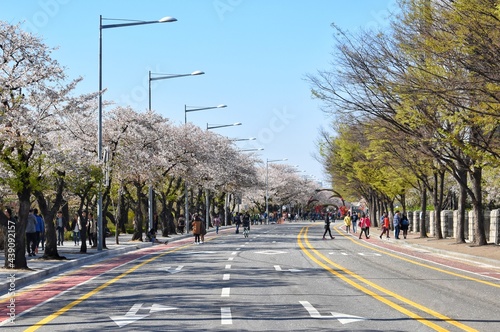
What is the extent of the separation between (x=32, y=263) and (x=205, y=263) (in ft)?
19.8

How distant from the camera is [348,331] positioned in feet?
37.6

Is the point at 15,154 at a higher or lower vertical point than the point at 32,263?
higher

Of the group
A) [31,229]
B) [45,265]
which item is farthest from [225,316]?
[31,229]

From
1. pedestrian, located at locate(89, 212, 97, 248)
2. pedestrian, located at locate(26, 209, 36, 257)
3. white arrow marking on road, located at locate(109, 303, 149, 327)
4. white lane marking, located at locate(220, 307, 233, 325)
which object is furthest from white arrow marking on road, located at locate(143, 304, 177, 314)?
pedestrian, located at locate(89, 212, 97, 248)

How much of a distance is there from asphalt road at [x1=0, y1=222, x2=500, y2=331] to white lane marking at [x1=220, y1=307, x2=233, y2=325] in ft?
0.06

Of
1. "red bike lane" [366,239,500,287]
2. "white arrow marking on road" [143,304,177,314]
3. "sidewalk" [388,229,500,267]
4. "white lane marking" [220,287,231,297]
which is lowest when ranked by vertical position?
"red bike lane" [366,239,500,287]

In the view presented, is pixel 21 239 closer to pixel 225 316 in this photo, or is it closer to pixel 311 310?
pixel 225 316

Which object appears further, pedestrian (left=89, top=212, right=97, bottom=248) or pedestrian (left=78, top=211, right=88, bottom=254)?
pedestrian (left=89, top=212, right=97, bottom=248)

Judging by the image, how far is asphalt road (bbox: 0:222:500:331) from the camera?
41.0ft

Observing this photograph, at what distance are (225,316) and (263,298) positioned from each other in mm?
2959

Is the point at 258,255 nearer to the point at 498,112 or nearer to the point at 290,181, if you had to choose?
the point at 498,112

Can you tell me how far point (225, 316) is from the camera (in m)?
13.3

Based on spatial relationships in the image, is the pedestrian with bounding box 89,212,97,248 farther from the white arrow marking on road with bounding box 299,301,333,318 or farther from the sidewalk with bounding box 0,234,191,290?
the white arrow marking on road with bounding box 299,301,333,318

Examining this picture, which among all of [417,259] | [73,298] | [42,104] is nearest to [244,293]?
[73,298]
